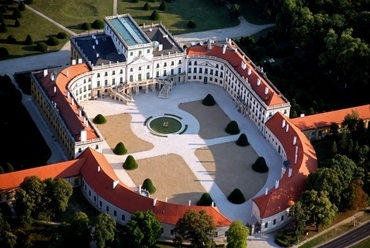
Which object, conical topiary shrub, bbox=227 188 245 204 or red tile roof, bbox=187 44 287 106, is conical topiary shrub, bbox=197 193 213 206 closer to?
conical topiary shrub, bbox=227 188 245 204

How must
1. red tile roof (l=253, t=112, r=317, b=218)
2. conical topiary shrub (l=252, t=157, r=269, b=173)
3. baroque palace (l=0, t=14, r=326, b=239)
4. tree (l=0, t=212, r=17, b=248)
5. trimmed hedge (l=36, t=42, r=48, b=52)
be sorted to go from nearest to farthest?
1. tree (l=0, t=212, r=17, b=248)
2. red tile roof (l=253, t=112, r=317, b=218)
3. baroque palace (l=0, t=14, r=326, b=239)
4. conical topiary shrub (l=252, t=157, r=269, b=173)
5. trimmed hedge (l=36, t=42, r=48, b=52)

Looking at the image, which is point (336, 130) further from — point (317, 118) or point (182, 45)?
point (182, 45)

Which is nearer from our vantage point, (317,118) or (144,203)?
(144,203)

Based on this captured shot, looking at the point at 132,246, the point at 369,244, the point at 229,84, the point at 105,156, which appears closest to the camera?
the point at 132,246

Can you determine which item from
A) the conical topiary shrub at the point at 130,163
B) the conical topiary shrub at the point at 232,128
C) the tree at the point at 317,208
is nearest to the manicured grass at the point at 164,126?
the conical topiary shrub at the point at 232,128

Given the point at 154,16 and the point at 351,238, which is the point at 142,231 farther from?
the point at 154,16

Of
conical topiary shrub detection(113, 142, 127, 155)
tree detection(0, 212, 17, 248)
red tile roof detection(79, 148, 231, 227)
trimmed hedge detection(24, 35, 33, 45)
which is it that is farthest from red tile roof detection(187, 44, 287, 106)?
tree detection(0, 212, 17, 248)

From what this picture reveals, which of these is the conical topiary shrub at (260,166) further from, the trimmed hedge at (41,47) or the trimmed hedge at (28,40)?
the trimmed hedge at (28,40)

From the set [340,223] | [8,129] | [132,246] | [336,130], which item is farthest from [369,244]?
[8,129]
